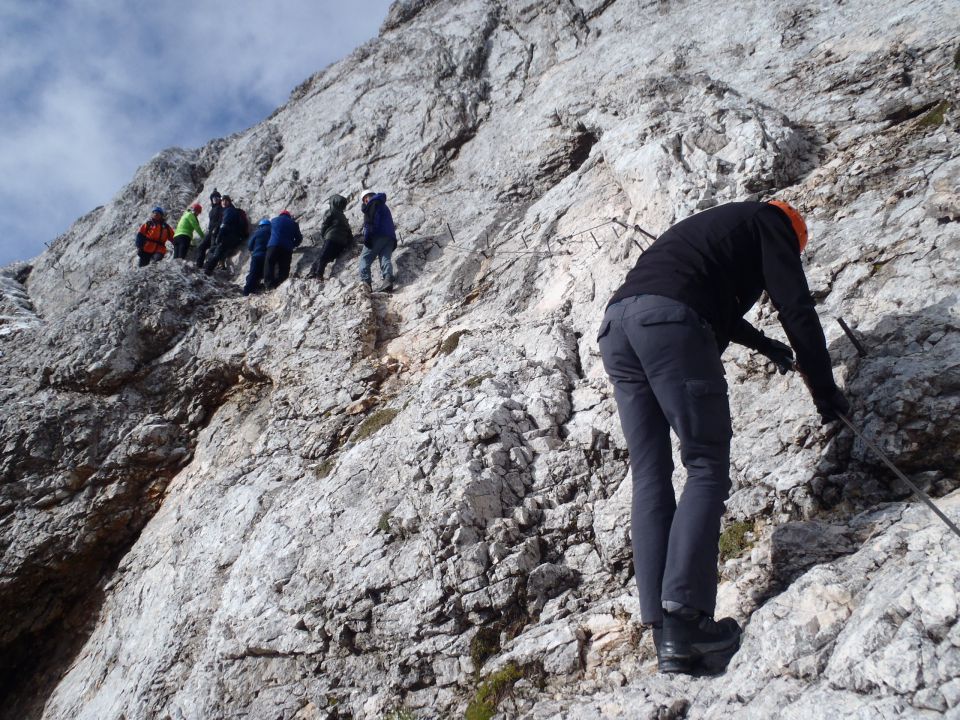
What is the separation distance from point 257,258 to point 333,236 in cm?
170

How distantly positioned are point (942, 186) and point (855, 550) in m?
3.82

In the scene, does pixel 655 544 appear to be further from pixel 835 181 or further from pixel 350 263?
pixel 350 263

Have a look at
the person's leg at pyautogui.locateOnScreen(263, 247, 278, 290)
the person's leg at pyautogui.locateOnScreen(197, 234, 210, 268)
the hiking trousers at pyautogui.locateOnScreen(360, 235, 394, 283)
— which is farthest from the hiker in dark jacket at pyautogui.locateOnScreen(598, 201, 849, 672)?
the person's leg at pyautogui.locateOnScreen(197, 234, 210, 268)

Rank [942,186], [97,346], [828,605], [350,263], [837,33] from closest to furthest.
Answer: [828,605] → [942,186] → [837,33] → [97,346] → [350,263]

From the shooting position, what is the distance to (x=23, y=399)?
10484mm

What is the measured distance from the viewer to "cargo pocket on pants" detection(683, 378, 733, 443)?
12.6 feet

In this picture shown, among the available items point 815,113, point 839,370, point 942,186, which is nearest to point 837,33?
point 815,113

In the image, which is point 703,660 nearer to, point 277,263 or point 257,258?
point 277,263

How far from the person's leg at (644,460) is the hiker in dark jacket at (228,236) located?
11907 millimetres

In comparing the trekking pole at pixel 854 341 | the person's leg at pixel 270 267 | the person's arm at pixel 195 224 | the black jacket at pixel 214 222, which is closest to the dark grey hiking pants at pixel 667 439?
the trekking pole at pixel 854 341

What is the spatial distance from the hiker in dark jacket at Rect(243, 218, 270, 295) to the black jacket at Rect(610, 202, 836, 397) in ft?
32.8

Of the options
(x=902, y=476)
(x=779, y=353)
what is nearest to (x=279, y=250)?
(x=779, y=353)

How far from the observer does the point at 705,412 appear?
12.7 feet

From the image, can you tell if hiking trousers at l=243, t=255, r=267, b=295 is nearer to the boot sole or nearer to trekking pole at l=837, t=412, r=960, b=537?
trekking pole at l=837, t=412, r=960, b=537
